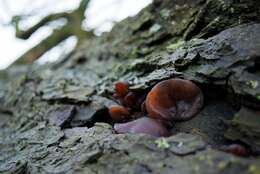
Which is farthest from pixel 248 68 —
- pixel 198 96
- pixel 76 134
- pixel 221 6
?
pixel 76 134

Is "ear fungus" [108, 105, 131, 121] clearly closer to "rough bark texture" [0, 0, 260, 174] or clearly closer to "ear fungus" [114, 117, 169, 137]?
"rough bark texture" [0, 0, 260, 174]

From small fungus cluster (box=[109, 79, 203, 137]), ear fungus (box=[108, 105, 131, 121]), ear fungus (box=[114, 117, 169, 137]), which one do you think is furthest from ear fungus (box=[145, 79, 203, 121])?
ear fungus (box=[108, 105, 131, 121])

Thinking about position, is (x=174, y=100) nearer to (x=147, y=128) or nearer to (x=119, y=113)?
(x=147, y=128)

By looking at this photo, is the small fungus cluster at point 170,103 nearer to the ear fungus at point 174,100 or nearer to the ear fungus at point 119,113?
the ear fungus at point 174,100

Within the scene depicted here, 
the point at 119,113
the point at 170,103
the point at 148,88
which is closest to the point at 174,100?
the point at 170,103

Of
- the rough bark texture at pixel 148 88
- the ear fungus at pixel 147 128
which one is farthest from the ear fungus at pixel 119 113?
the ear fungus at pixel 147 128

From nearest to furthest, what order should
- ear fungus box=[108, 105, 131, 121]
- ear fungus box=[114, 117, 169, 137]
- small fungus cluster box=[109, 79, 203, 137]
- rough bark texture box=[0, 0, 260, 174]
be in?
rough bark texture box=[0, 0, 260, 174] → ear fungus box=[114, 117, 169, 137] → small fungus cluster box=[109, 79, 203, 137] → ear fungus box=[108, 105, 131, 121]
